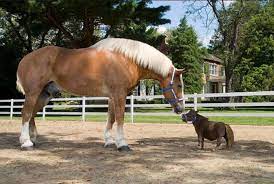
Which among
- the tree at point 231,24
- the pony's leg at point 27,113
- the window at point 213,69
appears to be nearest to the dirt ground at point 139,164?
the pony's leg at point 27,113

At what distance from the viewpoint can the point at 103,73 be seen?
8.12 m

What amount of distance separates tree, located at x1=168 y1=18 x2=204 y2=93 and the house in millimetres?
15409

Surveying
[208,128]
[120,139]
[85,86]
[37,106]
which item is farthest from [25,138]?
[208,128]

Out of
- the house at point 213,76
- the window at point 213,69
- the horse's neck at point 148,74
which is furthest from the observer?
the window at point 213,69

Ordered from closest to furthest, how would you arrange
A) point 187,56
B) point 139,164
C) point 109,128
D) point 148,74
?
1. point 139,164
2. point 148,74
3. point 109,128
4. point 187,56

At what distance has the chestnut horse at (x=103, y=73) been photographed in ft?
26.6

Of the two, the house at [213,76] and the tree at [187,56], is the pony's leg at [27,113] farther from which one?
the house at [213,76]

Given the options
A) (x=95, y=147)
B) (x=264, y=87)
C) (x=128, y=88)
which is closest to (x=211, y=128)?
(x=128, y=88)

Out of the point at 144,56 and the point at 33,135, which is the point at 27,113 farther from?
the point at 144,56

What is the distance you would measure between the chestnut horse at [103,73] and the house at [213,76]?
202 feet

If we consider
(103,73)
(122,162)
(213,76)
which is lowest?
(122,162)

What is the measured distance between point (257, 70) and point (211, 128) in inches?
1387

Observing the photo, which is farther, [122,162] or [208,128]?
[208,128]

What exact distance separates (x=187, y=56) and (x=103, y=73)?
4514 cm
